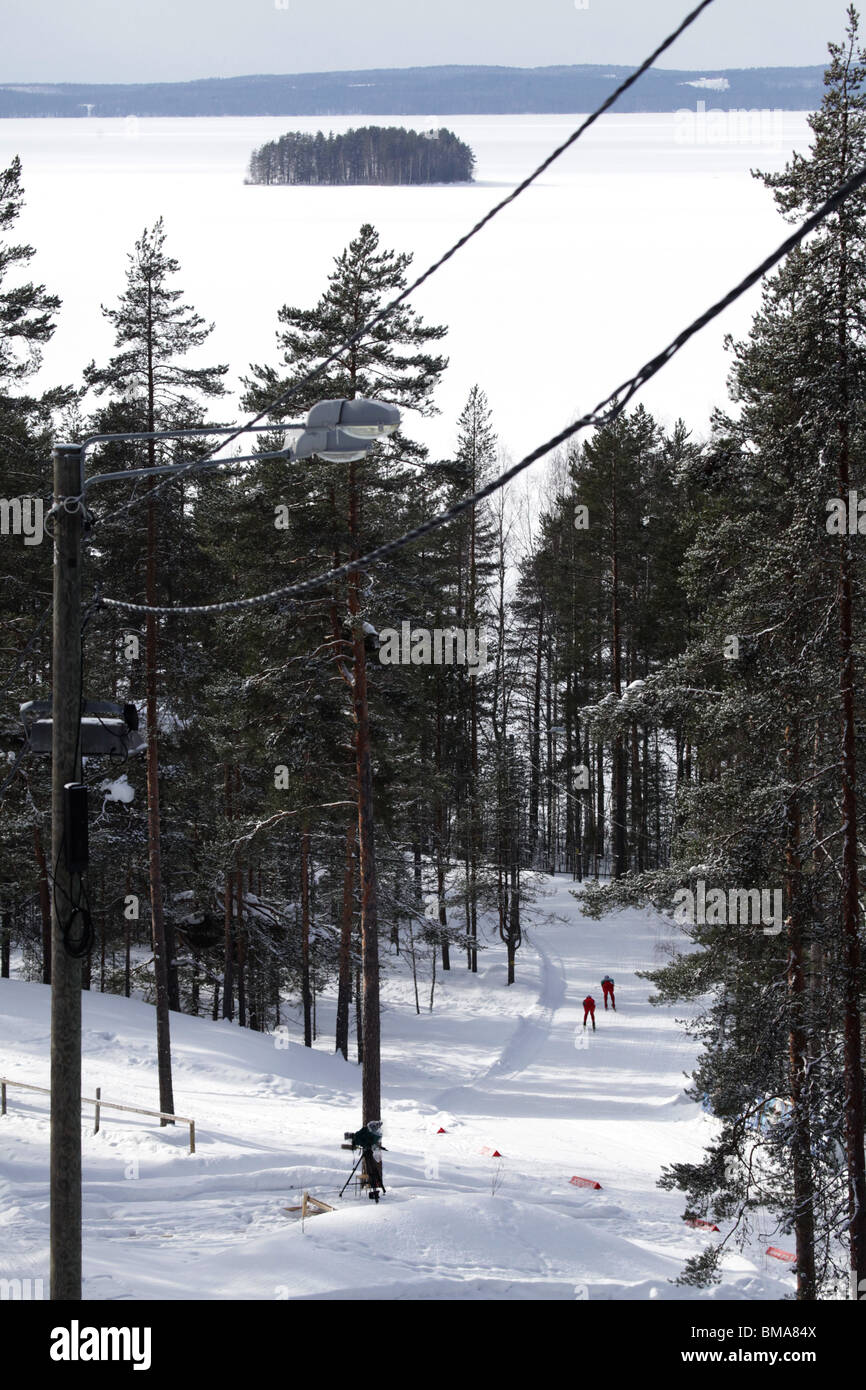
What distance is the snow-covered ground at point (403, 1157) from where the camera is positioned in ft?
38.1

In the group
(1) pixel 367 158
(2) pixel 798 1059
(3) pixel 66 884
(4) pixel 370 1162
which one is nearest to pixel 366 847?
(4) pixel 370 1162

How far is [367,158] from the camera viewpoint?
1555 centimetres

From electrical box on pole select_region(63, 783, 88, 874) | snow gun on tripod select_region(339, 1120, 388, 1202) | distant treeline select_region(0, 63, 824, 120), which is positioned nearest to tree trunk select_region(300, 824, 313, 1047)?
snow gun on tripod select_region(339, 1120, 388, 1202)

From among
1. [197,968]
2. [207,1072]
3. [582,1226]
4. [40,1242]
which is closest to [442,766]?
[197,968]

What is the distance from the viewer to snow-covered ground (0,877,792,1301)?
38.1ft

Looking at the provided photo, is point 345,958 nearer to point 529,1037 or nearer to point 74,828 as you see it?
point 529,1037

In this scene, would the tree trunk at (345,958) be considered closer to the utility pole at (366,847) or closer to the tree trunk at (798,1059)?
the utility pole at (366,847)

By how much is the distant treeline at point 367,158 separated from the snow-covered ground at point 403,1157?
35.9ft

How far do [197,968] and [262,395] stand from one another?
1902cm

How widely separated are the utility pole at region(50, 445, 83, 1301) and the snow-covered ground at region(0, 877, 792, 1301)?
154 inches

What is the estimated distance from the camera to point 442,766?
3981cm

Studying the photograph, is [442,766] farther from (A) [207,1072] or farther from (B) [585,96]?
(B) [585,96]

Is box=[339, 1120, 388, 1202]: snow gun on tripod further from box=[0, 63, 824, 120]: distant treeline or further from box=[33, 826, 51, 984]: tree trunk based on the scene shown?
box=[33, 826, 51, 984]: tree trunk
